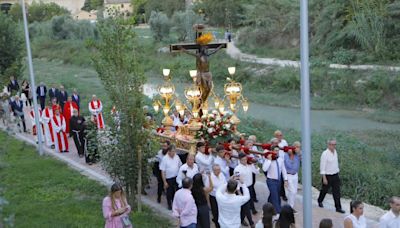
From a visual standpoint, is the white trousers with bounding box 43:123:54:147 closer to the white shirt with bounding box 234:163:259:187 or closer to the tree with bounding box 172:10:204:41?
the white shirt with bounding box 234:163:259:187

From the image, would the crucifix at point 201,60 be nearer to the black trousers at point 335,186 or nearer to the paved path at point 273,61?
the black trousers at point 335,186

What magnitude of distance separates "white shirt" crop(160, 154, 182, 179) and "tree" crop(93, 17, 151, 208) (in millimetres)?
458

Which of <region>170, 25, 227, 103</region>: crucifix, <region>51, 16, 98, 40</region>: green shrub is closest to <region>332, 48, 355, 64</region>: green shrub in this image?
<region>170, 25, 227, 103</region>: crucifix

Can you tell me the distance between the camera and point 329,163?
1102 cm

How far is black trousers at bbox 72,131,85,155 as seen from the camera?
641 inches

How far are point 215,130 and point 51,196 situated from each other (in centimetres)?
395

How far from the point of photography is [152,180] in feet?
45.9

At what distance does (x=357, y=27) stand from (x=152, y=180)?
25074 millimetres

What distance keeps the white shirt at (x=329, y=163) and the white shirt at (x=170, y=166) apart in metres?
2.84

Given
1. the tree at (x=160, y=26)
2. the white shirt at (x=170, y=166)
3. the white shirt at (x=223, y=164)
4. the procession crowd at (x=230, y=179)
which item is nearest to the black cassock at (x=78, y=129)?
the procession crowd at (x=230, y=179)

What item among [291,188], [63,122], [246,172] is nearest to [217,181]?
[246,172]

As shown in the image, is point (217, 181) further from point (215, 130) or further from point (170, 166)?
point (215, 130)

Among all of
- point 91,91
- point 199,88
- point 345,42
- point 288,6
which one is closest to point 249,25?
point 288,6

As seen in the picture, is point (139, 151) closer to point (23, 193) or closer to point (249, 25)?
point (23, 193)
